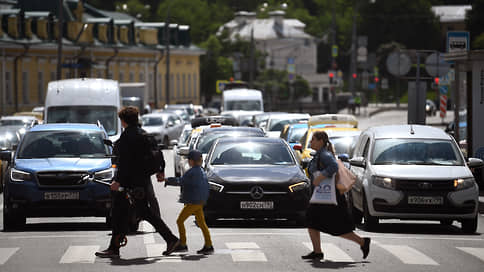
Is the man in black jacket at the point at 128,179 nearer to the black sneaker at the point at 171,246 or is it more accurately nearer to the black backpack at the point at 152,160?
the black backpack at the point at 152,160

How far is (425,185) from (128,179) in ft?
17.3

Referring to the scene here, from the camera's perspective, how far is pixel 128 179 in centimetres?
1319

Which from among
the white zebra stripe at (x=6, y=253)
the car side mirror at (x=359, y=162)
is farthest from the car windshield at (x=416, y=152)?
the white zebra stripe at (x=6, y=253)

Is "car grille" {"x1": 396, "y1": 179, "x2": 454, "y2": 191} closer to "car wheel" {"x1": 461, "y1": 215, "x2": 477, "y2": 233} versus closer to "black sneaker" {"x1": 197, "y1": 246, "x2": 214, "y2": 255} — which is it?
"car wheel" {"x1": 461, "y1": 215, "x2": 477, "y2": 233}

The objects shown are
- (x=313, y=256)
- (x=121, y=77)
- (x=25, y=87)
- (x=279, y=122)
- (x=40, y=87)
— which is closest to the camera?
(x=313, y=256)

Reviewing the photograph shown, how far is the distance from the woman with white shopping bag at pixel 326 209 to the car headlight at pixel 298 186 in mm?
3791

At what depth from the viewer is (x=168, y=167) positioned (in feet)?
121

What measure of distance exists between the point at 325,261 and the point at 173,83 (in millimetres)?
86127

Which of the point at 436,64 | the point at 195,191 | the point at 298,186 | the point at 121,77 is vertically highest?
the point at 436,64

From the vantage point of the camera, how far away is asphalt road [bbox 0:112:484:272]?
12.6 m

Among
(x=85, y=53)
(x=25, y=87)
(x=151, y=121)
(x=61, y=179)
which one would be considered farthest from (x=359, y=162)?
(x=85, y=53)

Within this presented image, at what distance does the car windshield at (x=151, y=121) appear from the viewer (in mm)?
51938

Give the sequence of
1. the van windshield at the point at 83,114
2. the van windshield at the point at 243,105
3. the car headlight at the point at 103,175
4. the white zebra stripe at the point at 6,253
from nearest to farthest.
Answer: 1. the white zebra stripe at the point at 6,253
2. the car headlight at the point at 103,175
3. the van windshield at the point at 83,114
4. the van windshield at the point at 243,105

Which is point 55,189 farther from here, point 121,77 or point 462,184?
point 121,77
